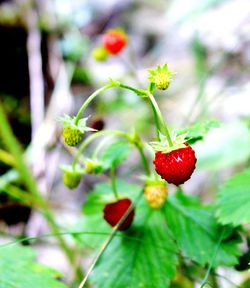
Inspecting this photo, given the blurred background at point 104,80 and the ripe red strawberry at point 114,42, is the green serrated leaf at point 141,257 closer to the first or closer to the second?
the blurred background at point 104,80

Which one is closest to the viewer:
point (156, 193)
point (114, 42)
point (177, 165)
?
point (177, 165)

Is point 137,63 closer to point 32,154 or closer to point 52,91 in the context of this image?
point 52,91

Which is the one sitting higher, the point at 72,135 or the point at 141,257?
the point at 72,135

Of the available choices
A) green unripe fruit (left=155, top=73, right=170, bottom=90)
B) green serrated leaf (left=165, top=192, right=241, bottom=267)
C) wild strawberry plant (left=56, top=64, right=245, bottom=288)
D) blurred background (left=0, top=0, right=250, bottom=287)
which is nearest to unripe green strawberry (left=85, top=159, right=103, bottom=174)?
wild strawberry plant (left=56, top=64, right=245, bottom=288)

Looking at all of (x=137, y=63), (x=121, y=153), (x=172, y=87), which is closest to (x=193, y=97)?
(x=172, y=87)

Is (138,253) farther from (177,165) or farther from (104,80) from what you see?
(104,80)

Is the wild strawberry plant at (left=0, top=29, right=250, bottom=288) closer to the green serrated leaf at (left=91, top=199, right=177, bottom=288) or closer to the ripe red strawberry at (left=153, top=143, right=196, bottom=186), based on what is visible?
the green serrated leaf at (left=91, top=199, right=177, bottom=288)

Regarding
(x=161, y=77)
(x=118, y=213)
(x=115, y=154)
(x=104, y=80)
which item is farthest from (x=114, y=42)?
(x=104, y=80)
